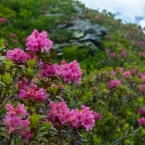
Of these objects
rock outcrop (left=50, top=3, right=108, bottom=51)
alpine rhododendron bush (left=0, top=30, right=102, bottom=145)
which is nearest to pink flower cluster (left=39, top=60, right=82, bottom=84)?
alpine rhododendron bush (left=0, top=30, right=102, bottom=145)

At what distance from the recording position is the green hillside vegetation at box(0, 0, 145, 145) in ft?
18.8

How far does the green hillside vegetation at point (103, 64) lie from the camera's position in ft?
18.8

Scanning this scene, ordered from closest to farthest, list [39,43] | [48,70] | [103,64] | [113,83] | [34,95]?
[34,95] → [39,43] → [48,70] → [113,83] → [103,64]

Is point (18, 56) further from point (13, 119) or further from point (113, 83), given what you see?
point (113, 83)

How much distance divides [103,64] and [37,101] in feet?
24.7

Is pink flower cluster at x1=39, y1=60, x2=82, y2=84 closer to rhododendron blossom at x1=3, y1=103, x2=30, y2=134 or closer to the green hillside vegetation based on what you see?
the green hillside vegetation

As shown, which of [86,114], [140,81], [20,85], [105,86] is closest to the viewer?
[86,114]

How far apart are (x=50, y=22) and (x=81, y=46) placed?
2.17 metres

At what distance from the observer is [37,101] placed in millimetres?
2871

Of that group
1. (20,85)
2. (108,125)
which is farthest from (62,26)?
(20,85)

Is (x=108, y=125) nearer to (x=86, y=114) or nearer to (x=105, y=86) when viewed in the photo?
(x=105, y=86)

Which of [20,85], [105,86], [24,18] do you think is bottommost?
[20,85]

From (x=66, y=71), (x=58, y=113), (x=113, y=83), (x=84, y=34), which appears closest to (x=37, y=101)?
(x=58, y=113)

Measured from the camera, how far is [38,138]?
2.70 metres
